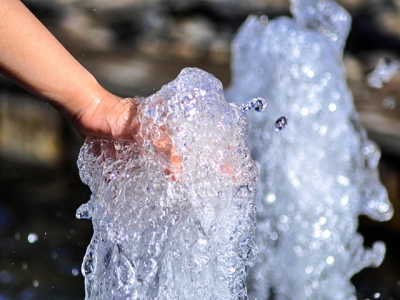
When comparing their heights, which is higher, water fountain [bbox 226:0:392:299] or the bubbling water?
the bubbling water

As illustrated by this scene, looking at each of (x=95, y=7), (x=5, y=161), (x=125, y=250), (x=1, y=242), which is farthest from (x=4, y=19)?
(x=95, y=7)

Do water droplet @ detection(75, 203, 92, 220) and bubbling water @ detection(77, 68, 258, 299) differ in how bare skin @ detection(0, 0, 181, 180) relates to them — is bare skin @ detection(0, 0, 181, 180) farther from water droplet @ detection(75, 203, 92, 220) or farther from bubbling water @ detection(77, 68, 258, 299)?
water droplet @ detection(75, 203, 92, 220)

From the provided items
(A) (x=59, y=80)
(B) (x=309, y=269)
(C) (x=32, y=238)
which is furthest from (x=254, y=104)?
(C) (x=32, y=238)

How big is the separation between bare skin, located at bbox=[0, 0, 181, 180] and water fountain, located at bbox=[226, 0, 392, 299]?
3.37 feet

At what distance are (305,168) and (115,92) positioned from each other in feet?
4.79

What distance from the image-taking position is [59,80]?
4.09 feet

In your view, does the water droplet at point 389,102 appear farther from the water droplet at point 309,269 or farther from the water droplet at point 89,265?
the water droplet at point 89,265

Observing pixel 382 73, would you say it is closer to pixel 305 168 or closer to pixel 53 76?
pixel 305 168

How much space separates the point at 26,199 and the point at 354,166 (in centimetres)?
147

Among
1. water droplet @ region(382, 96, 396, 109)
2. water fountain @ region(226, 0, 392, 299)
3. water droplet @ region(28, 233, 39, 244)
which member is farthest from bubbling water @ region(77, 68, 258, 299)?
water droplet @ region(382, 96, 396, 109)

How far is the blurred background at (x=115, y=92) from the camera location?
2.40 m

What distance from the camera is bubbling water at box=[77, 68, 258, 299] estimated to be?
1.20m

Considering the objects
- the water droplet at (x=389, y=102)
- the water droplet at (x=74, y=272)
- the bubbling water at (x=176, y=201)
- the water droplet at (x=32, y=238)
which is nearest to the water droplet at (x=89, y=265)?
the bubbling water at (x=176, y=201)

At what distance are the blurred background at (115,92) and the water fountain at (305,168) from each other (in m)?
0.29
